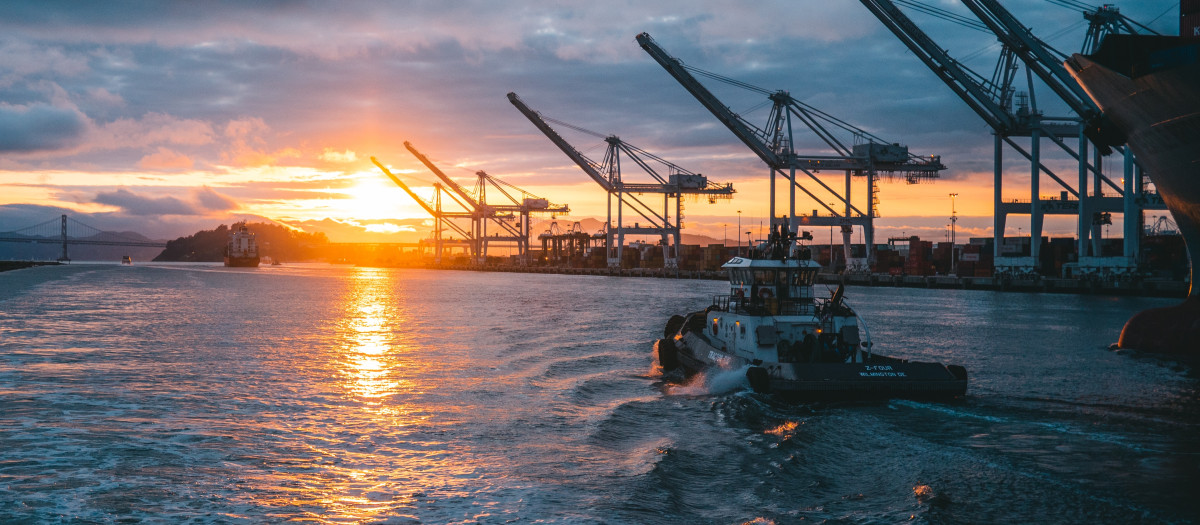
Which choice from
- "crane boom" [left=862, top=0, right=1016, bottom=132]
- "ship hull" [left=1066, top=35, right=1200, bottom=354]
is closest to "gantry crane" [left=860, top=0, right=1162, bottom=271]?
"crane boom" [left=862, top=0, right=1016, bottom=132]

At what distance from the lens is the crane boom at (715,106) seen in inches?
3676

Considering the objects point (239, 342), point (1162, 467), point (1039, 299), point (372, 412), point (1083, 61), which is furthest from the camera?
point (1039, 299)

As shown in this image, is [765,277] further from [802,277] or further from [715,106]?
[715,106]

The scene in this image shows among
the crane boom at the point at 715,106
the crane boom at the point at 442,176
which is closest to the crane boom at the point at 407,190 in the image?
the crane boom at the point at 442,176

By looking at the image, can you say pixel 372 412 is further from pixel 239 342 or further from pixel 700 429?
pixel 239 342

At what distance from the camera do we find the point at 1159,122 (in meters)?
25.5

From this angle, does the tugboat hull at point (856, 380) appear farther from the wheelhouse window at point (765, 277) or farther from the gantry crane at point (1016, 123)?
the gantry crane at point (1016, 123)

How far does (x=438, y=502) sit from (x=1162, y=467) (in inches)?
458

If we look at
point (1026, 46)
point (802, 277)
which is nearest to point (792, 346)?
point (802, 277)

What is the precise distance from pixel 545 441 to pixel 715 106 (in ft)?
274

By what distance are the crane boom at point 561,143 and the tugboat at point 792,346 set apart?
349 feet

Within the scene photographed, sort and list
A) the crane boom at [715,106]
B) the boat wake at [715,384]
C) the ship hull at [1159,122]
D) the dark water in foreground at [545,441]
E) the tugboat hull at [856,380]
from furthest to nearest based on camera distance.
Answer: the crane boom at [715,106] < the ship hull at [1159,122] < the boat wake at [715,384] < the tugboat hull at [856,380] < the dark water in foreground at [545,441]

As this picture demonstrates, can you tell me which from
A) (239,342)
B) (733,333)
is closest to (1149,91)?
(733,333)

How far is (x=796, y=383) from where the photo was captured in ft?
57.9
